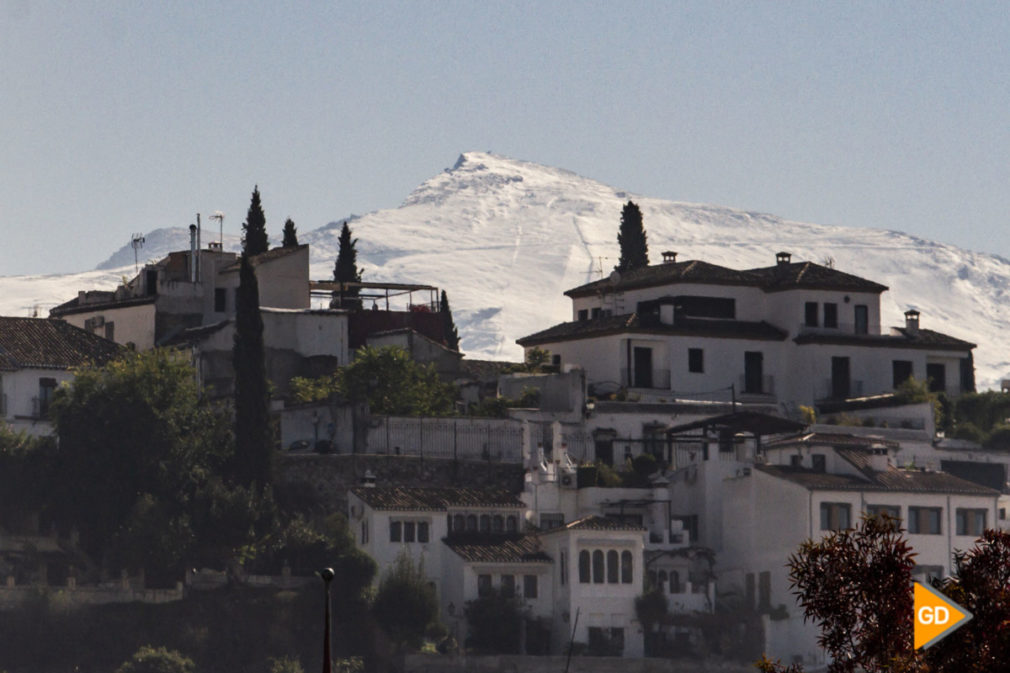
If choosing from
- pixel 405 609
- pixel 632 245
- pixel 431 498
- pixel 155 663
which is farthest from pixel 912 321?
pixel 155 663

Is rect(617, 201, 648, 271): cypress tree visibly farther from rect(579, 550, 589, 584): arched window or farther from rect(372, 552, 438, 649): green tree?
rect(372, 552, 438, 649): green tree

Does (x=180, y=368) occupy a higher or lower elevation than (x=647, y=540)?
higher

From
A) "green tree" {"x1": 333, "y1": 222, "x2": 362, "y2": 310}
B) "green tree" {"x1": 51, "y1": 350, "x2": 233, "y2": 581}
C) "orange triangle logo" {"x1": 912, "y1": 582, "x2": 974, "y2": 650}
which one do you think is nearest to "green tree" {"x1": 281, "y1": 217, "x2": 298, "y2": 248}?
"green tree" {"x1": 333, "y1": 222, "x2": 362, "y2": 310}

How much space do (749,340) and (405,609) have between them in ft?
85.0

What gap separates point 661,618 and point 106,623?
17710mm

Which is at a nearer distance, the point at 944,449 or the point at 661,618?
the point at 661,618

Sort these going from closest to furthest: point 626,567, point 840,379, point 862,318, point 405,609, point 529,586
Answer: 1. point 405,609
2. point 529,586
3. point 626,567
4. point 840,379
5. point 862,318

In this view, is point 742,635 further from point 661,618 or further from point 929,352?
point 929,352

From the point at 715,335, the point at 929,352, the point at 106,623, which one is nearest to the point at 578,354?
the point at 715,335

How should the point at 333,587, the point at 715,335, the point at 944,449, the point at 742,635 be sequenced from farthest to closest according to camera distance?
the point at 715,335 → the point at 944,449 → the point at 742,635 → the point at 333,587

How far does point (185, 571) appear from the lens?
7044 cm

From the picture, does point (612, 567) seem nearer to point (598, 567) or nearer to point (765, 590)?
point (598, 567)

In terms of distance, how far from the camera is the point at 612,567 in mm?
71375

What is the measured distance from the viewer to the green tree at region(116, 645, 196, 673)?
218 ft
